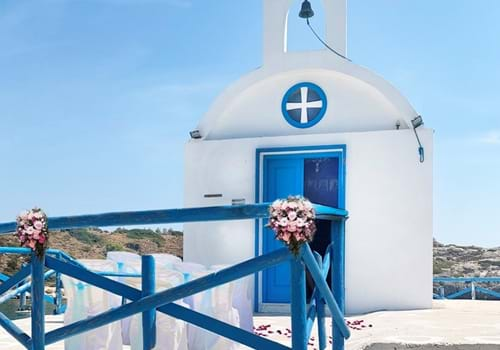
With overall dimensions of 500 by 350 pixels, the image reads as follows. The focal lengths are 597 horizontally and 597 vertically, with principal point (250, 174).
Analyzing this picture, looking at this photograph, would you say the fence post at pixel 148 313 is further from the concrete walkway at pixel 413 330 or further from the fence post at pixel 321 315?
the concrete walkway at pixel 413 330

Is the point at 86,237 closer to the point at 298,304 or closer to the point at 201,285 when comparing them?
the point at 201,285

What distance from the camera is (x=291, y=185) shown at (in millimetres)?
7941

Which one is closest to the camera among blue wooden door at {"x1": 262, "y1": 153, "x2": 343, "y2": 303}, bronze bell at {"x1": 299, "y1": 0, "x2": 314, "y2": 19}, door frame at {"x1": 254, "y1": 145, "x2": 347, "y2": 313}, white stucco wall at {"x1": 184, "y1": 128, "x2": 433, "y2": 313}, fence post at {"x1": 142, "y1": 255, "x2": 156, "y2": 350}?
fence post at {"x1": 142, "y1": 255, "x2": 156, "y2": 350}

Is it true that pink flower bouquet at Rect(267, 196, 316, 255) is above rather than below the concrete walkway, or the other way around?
above

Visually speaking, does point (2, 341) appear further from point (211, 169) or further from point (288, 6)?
point (288, 6)

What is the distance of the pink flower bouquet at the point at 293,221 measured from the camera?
8.89ft

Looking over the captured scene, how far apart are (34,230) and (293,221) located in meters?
1.54

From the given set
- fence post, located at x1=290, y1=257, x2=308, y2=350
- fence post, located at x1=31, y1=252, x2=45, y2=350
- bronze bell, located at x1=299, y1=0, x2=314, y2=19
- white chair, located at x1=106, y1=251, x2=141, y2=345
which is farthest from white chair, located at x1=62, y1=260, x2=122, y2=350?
bronze bell, located at x1=299, y1=0, x2=314, y2=19

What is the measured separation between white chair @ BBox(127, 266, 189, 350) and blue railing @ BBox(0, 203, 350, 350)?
0.64 metres

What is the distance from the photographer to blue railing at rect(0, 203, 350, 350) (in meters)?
2.79

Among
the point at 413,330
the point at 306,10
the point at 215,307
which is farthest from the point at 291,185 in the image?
the point at 215,307

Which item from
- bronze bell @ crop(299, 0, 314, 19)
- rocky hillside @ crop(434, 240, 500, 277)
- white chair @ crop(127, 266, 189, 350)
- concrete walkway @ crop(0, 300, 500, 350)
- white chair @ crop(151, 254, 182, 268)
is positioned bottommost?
rocky hillside @ crop(434, 240, 500, 277)

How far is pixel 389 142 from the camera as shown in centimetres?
751

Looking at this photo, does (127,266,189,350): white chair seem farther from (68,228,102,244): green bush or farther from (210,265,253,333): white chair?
(68,228,102,244): green bush
